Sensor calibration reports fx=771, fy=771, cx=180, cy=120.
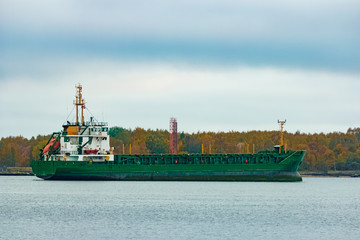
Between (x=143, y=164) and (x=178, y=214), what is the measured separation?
40708 mm

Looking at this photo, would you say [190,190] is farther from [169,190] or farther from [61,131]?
[61,131]

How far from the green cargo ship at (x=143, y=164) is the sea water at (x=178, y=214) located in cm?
1292

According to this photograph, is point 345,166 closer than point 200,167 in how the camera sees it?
No

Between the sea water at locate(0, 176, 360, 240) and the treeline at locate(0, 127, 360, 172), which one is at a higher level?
the treeline at locate(0, 127, 360, 172)

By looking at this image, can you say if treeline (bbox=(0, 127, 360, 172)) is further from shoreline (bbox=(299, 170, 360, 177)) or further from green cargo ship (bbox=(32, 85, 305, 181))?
green cargo ship (bbox=(32, 85, 305, 181))

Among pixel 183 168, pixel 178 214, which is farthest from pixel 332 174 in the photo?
pixel 178 214

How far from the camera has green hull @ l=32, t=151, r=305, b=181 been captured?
310ft

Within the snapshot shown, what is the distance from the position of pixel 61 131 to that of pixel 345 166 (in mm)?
90113

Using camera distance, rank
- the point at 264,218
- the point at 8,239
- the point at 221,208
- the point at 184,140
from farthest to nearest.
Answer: the point at 184,140, the point at 221,208, the point at 264,218, the point at 8,239

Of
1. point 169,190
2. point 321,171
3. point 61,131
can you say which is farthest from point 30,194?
point 321,171

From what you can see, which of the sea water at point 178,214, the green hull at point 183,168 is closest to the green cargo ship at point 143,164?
the green hull at point 183,168

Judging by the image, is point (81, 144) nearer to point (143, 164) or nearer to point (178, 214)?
point (143, 164)

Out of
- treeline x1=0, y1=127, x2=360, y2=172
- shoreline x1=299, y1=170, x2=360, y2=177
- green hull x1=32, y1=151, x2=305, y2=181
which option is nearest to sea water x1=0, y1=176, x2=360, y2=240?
green hull x1=32, y1=151, x2=305, y2=181

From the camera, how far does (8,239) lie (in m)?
43.9
